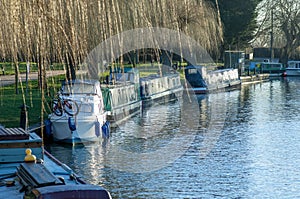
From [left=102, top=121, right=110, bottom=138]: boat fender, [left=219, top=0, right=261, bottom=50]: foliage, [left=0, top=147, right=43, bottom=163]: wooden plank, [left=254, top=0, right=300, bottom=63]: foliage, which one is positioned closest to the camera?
[left=0, top=147, right=43, bottom=163]: wooden plank

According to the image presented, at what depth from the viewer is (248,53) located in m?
73.1

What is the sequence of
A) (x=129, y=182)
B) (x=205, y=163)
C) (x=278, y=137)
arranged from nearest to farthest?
(x=129, y=182)
(x=205, y=163)
(x=278, y=137)

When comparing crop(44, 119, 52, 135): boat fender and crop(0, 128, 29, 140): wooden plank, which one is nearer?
crop(0, 128, 29, 140): wooden plank

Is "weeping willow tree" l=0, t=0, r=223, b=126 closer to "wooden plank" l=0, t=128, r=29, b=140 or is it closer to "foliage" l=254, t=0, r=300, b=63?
"wooden plank" l=0, t=128, r=29, b=140

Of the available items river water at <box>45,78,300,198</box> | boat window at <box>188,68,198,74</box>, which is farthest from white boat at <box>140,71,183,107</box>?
river water at <box>45,78,300,198</box>

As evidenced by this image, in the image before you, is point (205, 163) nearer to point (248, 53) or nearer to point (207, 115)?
point (207, 115)

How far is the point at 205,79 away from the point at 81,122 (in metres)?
20.9

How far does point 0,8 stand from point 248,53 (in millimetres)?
69751

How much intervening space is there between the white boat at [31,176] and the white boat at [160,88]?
2051cm

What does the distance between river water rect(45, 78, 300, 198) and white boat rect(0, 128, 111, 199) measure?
383 cm

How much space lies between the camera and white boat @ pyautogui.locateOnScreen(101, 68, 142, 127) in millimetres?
24703

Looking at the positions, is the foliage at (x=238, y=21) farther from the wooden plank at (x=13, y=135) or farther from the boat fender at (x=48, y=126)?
the wooden plank at (x=13, y=135)

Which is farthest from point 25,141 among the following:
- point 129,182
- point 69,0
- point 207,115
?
point 207,115

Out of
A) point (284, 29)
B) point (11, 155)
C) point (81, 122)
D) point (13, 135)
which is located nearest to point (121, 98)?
point (81, 122)
